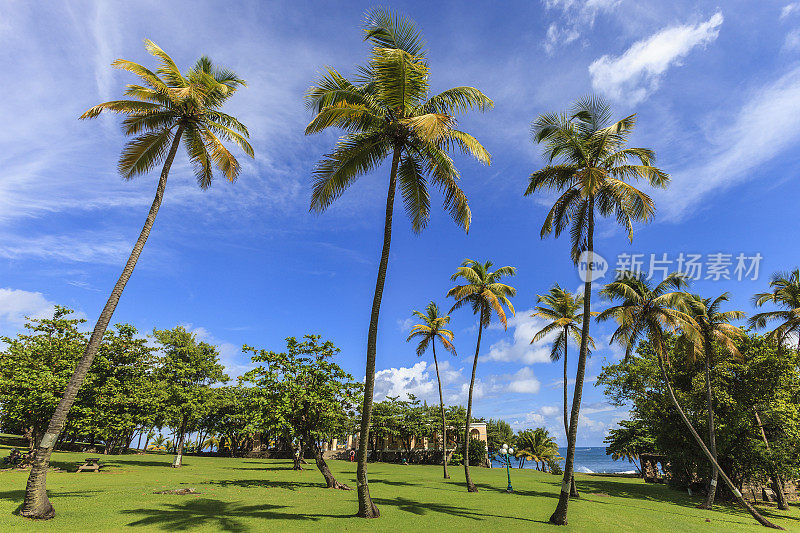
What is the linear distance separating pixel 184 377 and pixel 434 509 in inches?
1033

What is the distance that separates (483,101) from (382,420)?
41.8 m

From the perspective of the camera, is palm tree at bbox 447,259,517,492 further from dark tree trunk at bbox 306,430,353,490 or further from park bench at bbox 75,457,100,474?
park bench at bbox 75,457,100,474

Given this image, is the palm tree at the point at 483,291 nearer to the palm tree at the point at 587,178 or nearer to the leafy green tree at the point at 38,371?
the palm tree at the point at 587,178

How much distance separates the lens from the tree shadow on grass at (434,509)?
14.4 metres

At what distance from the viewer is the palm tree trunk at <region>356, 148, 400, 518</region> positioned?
12.0m

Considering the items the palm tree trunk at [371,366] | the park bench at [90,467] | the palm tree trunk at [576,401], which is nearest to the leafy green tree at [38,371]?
the park bench at [90,467]

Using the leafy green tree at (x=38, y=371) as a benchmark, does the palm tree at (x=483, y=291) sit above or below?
above

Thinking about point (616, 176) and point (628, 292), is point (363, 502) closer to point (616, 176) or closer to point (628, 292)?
point (616, 176)

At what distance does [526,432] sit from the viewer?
5962 centimetres

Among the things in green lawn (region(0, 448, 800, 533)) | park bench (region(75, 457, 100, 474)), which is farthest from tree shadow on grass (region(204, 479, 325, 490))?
park bench (region(75, 457, 100, 474))

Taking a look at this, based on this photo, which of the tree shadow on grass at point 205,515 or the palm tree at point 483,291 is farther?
the palm tree at point 483,291

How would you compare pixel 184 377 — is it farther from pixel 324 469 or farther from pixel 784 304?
pixel 784 304

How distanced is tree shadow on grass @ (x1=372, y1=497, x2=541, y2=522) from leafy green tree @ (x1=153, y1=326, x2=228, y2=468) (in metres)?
19.0

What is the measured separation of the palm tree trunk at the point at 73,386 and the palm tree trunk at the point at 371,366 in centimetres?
818
